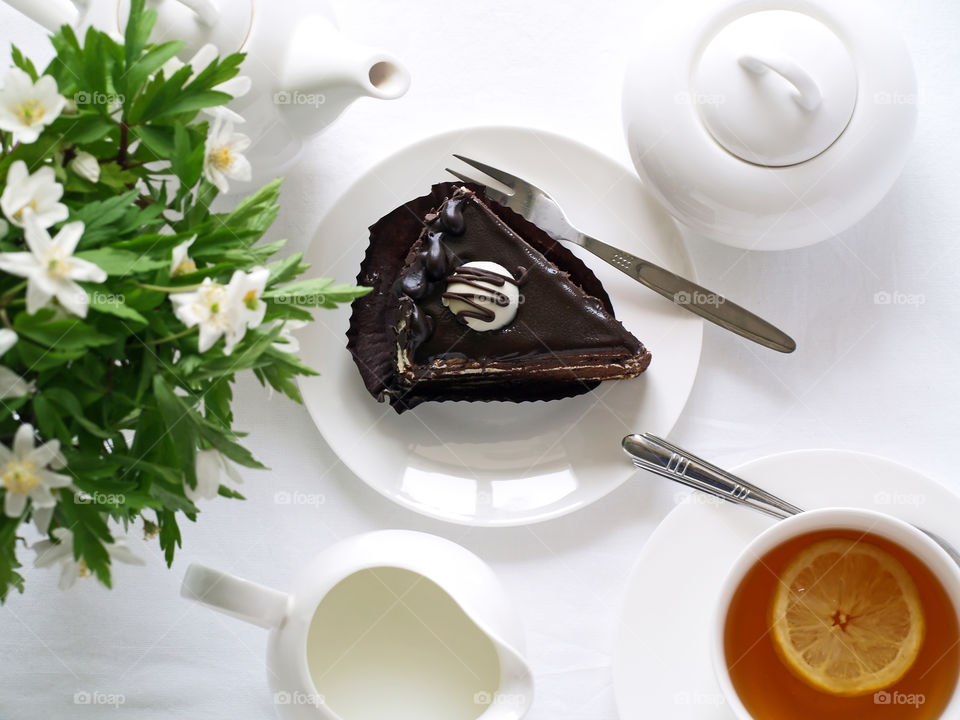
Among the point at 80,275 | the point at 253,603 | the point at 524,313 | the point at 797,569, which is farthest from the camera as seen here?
the point at 524,313

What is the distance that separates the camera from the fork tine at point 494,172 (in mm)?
1319

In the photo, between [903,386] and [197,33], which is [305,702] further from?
[903,386]

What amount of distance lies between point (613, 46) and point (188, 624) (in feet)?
3.65

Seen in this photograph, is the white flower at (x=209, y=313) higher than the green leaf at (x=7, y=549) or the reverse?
higher

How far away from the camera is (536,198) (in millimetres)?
1325

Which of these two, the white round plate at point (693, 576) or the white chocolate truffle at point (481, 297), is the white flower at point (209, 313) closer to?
the white chocolate truffle at point (481, 297)

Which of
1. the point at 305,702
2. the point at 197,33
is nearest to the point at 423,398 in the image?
the point at 305,702

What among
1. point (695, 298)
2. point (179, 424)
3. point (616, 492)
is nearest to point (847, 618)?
point (616, 492)

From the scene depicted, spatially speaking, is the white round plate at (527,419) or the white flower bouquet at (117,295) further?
the white round plate at (527,419)

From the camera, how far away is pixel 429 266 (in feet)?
4.17

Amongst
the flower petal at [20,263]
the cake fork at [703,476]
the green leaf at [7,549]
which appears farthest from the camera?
the cake fork at [703,476]

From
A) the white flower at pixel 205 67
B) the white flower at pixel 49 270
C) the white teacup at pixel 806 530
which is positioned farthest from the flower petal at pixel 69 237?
the white teacup at pixel 806 530

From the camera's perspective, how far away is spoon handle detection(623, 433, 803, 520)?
47.4 inches

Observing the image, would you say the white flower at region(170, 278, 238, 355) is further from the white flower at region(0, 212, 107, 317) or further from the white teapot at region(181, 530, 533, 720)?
the white teapot at region(181, 530, 533, 720)
